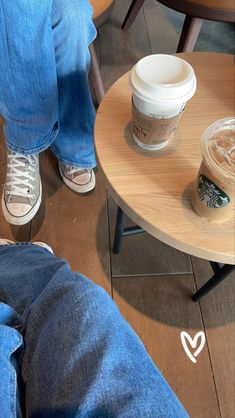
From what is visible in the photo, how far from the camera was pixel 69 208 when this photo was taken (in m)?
1.09

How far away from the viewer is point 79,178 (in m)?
1.09

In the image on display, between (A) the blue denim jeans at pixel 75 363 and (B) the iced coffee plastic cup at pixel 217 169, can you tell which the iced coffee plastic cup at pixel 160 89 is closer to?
(B) the iced coffee plastic cup at pixel 217 169

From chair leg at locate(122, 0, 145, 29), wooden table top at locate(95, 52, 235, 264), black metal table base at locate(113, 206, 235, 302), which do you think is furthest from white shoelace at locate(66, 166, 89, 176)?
chair leg at locate(122, 0, 145, 29)

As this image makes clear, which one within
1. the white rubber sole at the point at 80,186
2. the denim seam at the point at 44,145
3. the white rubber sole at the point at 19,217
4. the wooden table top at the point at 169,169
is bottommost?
the white rubber sole at the point at 19,217

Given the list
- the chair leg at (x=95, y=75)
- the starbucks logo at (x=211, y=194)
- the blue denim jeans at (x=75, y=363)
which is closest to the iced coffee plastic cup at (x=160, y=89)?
the starbucks logo at (x=211, y=194)

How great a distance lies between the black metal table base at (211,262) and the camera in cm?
80

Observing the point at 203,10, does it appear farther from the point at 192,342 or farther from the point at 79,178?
the point at 192,342

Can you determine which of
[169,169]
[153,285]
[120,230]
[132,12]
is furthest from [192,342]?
[132,12]

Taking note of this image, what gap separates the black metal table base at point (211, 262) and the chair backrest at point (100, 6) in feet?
1.70

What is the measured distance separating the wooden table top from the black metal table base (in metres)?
0.21

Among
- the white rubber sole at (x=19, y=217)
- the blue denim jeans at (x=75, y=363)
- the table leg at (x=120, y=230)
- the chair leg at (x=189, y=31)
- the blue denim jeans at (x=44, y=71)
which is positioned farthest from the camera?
the chair leg at (x=189, y=31)

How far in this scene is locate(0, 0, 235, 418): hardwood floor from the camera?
0.86 m

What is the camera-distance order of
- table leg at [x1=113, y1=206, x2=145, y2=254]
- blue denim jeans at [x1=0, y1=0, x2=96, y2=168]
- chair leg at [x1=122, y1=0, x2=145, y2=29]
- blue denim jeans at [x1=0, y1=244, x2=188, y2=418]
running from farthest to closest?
chair leg at [x1=122, y1=0, x2=145, y2=29] → table leg at [x1=113, y1=206, x2=145, y2=254] → blue denim jeans at [x1=0, y1=0, x2=96, y2=168] → blue denim jeans at [x1=0, y1=244, x2=188, y2=418]

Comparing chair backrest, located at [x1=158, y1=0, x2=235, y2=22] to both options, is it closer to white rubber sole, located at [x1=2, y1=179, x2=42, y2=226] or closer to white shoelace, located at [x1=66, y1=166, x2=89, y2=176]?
white shoelace, located at [x1=66, y1=166, x2=89, y2=176]
